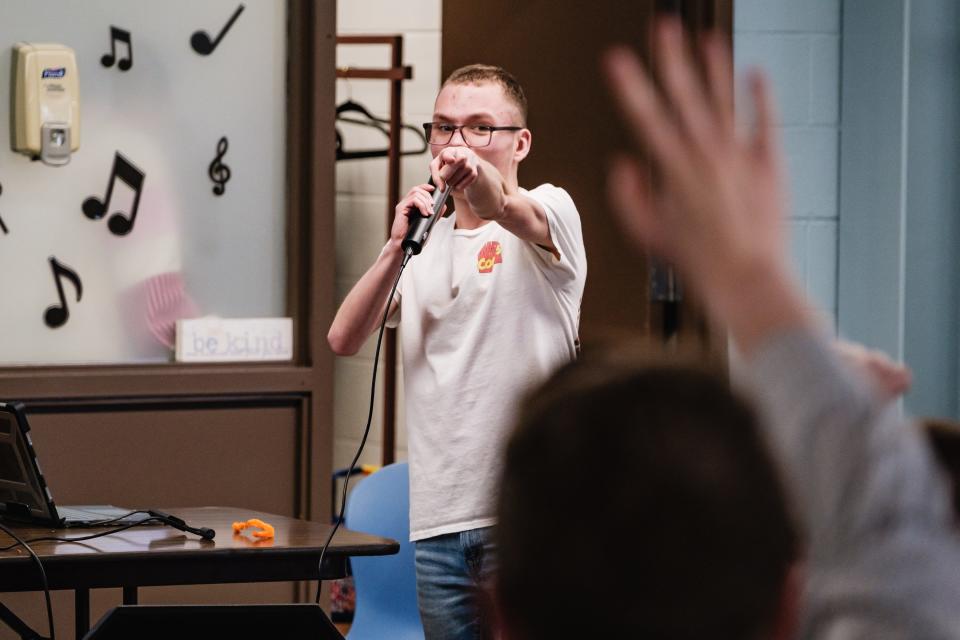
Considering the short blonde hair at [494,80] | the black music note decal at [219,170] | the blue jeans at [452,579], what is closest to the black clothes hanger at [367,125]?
→ the black music note decal at [219,170]

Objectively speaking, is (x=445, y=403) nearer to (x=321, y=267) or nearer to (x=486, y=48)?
(x=321, y=267)

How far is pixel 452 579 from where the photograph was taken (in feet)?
7.34

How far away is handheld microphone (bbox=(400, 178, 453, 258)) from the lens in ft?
7.30

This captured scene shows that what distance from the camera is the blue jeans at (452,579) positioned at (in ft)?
7.29

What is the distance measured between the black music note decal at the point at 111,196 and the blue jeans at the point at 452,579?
1.48 meters

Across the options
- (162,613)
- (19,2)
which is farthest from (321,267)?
(162,613)

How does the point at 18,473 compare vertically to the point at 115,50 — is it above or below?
below

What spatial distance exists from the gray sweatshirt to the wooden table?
1.66 meters

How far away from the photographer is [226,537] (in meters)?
2.32

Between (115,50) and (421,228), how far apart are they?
147 cm

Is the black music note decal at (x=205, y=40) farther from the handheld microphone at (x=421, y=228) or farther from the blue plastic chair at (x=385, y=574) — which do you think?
the handheld microphone at (x=421, y=228)

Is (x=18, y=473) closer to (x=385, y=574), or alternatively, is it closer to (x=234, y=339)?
(x=385, y=574)

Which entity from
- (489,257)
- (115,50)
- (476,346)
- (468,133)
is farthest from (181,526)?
(115,50)

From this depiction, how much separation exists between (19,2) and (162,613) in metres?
1.98
